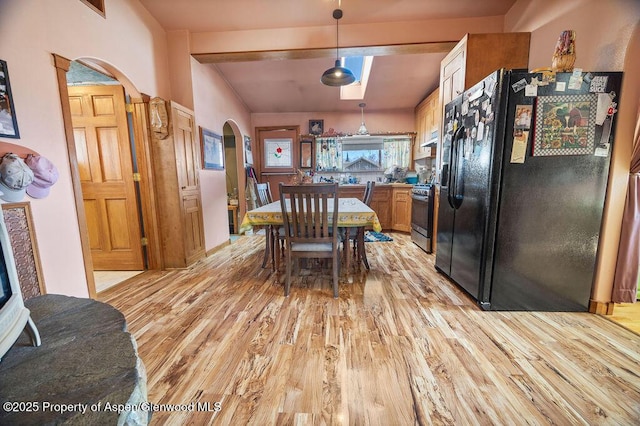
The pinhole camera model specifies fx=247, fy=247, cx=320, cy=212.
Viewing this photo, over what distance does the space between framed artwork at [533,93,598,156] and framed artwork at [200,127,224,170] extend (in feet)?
11.5

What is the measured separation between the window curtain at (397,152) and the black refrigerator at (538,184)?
319 centimetres

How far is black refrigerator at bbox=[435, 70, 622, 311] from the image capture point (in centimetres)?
167

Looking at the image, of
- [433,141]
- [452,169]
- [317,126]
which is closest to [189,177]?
[452,169]

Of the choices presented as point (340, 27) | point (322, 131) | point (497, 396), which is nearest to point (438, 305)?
point (497, 396)

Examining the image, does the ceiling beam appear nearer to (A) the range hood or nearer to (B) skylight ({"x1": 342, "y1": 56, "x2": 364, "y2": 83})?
(A) the range hood

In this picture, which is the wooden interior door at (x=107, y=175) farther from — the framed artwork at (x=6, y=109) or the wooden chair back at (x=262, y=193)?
the wooden chair back at (x=262, y=193)

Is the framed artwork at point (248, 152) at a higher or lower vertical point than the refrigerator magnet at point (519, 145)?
higher

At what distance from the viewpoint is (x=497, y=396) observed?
1.18 metres

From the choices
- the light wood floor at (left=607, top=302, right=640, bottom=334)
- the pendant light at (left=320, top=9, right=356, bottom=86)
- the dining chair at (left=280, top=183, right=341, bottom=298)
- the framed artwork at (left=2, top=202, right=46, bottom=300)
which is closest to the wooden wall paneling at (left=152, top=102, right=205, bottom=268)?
the framed artwork at (left=2, top=202, right=46, bottom=300)

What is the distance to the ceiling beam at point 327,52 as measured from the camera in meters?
2.91

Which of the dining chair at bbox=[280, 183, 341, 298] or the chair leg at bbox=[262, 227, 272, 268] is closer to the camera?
the dining chair at bbox=[280, 183, 341, 298]

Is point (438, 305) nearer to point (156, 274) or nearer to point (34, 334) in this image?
point (34, 334)

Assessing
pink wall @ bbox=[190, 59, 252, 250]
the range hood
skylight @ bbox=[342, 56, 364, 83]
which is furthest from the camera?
skylight @ bbox=[342, 56, 364, 83]

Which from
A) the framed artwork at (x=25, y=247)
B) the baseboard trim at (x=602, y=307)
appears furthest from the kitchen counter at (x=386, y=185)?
the framed artwork at (x=25, y=247)
